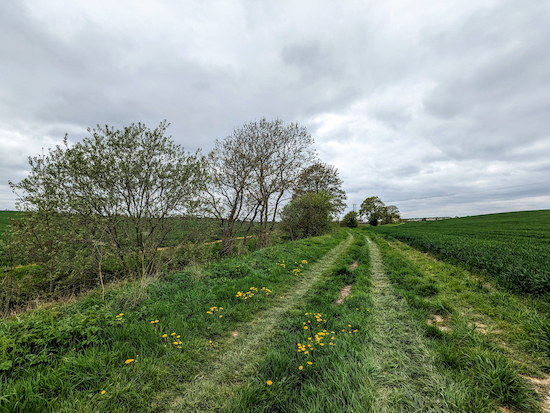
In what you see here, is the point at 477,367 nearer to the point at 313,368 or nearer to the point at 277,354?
the point at 313,368

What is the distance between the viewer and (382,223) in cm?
8250

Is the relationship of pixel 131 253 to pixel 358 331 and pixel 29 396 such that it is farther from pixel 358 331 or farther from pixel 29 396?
pixel 358 331

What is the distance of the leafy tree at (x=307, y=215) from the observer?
25.5 metres

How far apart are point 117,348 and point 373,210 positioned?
88371 millimetres

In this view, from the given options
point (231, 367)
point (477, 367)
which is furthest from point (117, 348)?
point (477, 367)

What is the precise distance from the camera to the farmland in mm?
2490

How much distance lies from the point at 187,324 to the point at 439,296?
6.50 metres

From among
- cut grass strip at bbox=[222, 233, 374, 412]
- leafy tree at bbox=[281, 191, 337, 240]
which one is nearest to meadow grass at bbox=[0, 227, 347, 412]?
cut grass strip at bbox=[222, 233, 374, 412]

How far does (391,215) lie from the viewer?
83.5 metres

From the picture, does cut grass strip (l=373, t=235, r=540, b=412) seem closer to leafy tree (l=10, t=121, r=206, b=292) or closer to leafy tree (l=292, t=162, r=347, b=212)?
leafy tree (l=10, t=121, r=206, b=292)

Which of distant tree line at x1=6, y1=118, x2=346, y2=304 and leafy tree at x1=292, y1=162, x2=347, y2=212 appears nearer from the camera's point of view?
distant tree line at x1=6, y1=118, x2=346, y2=304

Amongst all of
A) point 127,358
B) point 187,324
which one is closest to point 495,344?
point 187,324

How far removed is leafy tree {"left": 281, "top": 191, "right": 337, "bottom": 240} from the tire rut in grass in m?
20.9

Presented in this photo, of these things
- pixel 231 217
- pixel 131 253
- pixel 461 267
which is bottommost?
pixel 461 267
